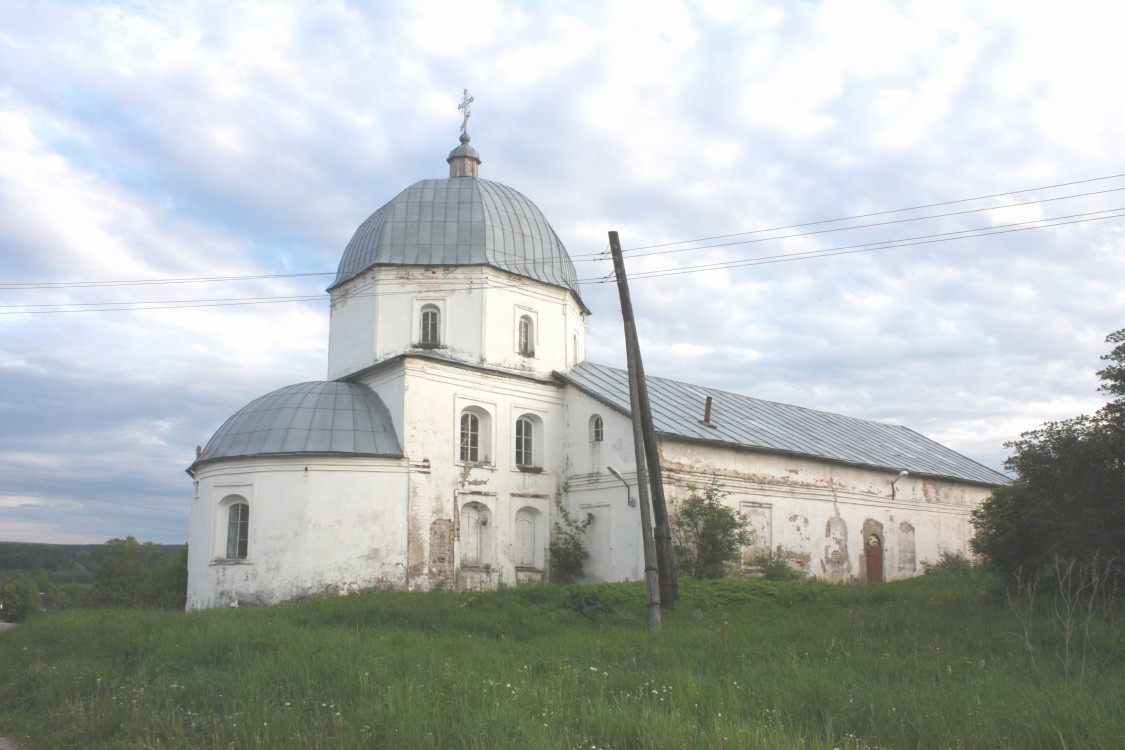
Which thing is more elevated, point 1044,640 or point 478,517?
point 478,517

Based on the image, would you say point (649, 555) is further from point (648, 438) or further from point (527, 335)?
point (527, 335)

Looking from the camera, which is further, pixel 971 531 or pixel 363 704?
pixel 971 531

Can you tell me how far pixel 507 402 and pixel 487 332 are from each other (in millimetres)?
1958

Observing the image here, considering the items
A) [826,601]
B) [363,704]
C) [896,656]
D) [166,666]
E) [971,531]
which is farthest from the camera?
[971,531]

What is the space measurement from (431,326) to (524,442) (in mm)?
4025

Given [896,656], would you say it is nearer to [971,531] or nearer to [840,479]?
[840,479]

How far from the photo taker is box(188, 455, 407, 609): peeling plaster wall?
20.4 meters

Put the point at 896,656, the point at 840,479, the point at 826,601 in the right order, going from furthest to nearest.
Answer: the point at 840,479, the point at 826,601, the point at 896,656

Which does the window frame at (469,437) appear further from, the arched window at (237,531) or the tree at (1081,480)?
the tree at (1081,480)

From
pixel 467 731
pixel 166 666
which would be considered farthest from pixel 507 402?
pixel 467 731

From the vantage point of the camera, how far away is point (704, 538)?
21609mm

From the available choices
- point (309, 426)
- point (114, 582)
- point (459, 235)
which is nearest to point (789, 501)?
point (459, 235)

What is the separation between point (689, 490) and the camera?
22.6 metres

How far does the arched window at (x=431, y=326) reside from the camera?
78.3 ft
